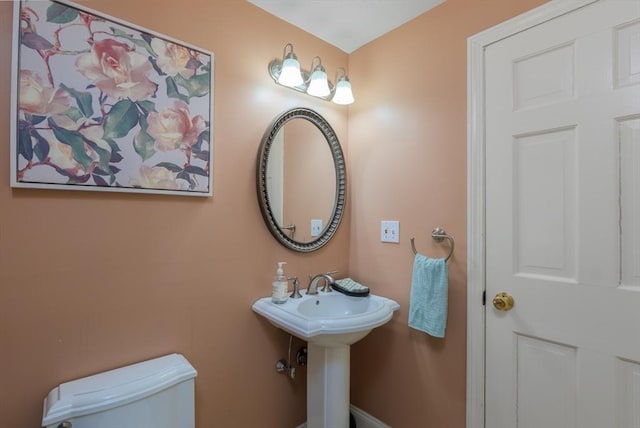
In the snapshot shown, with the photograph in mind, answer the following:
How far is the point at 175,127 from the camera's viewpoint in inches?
50.2

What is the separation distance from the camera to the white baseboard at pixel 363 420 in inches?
67.8

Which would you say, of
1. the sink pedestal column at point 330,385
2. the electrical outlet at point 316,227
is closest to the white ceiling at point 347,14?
the electrical outlet at point 316,227

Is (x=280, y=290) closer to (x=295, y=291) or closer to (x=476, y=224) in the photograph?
(x=295, y=291)

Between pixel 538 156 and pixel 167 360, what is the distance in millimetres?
1645

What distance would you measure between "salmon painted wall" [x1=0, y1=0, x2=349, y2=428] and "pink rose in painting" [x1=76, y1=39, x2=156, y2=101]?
5.6 inches

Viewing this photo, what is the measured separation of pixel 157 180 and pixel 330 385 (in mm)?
1175

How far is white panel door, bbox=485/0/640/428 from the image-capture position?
1.03 m

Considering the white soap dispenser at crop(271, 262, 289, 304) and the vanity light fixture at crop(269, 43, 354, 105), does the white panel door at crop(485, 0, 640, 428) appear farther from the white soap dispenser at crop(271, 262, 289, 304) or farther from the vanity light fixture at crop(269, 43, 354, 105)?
the white soap dispenser at crop(271, 262, 289, 304)

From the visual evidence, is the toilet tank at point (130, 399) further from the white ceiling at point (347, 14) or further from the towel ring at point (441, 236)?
the white ceiling at point (347, 14)

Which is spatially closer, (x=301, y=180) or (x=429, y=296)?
(x=429, y=296)

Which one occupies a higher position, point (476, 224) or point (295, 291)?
point (476, 224)

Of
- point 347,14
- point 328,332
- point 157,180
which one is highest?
point 347,14

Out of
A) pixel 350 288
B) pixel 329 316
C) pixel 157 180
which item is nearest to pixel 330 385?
pixel 329 316

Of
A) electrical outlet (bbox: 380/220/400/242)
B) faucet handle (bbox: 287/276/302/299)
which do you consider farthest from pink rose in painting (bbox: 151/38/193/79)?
electrical outlet (bbox: 380/220/400/242)
